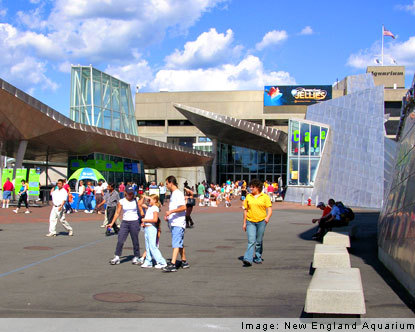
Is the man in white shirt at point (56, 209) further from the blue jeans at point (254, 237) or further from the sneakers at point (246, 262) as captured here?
the sneakers at point (246, 262)

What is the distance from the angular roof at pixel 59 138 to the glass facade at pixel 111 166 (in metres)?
0.60

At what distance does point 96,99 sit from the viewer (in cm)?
4594

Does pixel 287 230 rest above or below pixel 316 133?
below

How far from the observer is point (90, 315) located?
19.7 ft

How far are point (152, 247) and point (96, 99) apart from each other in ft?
125

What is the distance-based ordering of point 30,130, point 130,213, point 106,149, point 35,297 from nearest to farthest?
point 35,297
point 130,213
point 30,130
point 106,149

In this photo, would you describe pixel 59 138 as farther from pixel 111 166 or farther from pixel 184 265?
pixel 184 265

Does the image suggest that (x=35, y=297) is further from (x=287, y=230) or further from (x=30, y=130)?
(x=30, y=130)

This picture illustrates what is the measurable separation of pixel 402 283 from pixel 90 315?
4.56m

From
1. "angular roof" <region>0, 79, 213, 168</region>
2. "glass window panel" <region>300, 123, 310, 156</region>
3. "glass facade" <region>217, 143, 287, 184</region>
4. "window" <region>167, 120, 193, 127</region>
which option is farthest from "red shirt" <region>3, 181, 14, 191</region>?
"window" <region>167, 120, 193, 127</region>

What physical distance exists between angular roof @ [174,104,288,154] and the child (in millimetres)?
32898

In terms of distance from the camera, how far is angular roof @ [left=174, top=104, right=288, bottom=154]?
4294 centimetres

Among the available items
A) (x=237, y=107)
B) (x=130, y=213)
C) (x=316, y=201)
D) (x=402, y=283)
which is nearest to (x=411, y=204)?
(x=402, y=283)

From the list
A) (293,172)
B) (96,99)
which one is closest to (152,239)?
(293,172)
